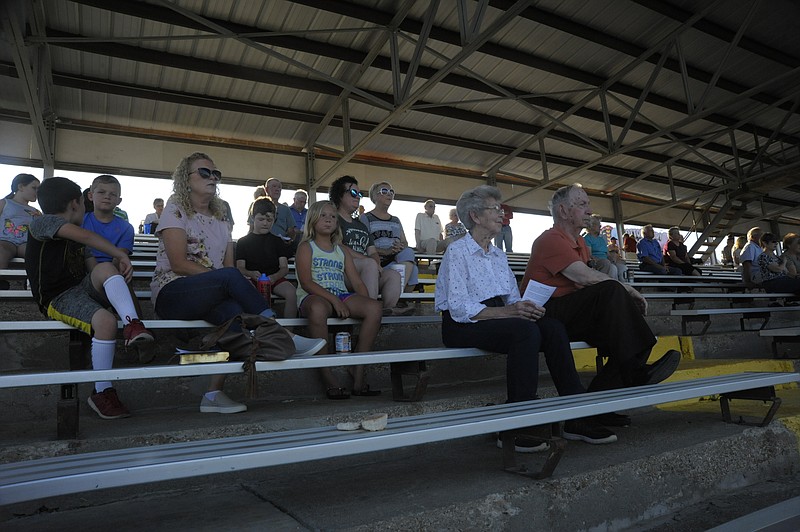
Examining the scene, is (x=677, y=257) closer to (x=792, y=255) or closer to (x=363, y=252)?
(x=792, y=255)

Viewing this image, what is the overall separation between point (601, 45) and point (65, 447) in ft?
29.1

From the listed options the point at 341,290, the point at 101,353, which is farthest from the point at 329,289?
the point at 101,353

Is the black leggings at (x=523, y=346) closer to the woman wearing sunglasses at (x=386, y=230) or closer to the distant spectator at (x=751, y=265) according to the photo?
the woman wearing sunglasses at (x=386, y=230)

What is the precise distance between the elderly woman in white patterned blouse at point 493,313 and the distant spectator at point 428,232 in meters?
5.17

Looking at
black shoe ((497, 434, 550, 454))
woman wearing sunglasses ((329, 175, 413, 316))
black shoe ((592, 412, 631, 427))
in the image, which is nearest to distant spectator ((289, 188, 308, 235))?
woman wearing sunglasses ((329, 175, 413, 316))

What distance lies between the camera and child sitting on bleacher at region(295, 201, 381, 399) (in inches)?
106

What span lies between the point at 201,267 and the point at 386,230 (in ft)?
6.02

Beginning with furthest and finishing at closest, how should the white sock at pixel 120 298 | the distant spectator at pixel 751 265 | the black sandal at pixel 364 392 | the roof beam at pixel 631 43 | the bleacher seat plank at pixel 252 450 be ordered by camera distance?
the roof beam at pixel 631 43 → the distant spectator at pixel 751 265 → the black sandal at pixel 364 392 → the white sock at pixel 120 298 → the bleacher seat plank at pixel 252 450

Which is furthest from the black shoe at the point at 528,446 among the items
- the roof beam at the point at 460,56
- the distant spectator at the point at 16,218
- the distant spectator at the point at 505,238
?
the distant spectator at the point at 505,238

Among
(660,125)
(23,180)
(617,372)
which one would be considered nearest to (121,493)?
(617,372)

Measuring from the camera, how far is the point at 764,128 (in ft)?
40.9

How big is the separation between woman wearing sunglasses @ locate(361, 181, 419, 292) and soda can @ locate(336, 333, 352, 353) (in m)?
1.45

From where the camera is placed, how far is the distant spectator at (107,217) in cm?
299

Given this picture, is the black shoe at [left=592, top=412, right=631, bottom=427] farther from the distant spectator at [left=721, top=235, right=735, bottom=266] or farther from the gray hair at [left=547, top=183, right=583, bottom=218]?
the distant spectator at [left=721, top=235, right=735, bottom=266]
